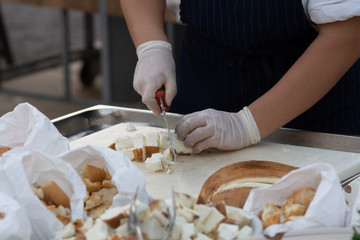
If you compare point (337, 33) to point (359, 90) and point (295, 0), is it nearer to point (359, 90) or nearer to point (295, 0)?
point (295, 0)

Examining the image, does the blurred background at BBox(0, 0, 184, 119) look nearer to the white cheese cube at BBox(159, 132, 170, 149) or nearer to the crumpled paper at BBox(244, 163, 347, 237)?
the white cheese cube at BBox(159, 132, 170, 149)

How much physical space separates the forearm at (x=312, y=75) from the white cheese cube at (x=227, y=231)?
0.79m

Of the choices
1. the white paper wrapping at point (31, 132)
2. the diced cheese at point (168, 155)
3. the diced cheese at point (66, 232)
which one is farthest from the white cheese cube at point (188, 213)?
the diced cheese at point (168, 155)

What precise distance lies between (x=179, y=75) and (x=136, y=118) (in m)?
0.30

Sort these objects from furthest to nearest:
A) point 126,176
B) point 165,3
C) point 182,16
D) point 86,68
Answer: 1. point 86,68
2. point 165,3
3. point 182,16
4. point 126,176

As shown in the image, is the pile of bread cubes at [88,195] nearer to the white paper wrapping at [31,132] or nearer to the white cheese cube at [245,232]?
the white paper wrapping at [31,132]

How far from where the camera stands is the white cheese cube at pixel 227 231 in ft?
3.66

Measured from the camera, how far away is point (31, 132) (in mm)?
1572

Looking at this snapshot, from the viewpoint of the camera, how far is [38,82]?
270 inches

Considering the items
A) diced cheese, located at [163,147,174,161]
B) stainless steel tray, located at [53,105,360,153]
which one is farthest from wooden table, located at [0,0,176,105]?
diced cheese, located at [163,147,174,161]

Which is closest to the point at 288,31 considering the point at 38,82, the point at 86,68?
the point at 86,68

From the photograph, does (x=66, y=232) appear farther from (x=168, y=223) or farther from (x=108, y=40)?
(x=108, y=40)

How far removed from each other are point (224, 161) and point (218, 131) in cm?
10

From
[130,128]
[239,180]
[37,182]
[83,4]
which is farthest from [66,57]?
[37,182]
